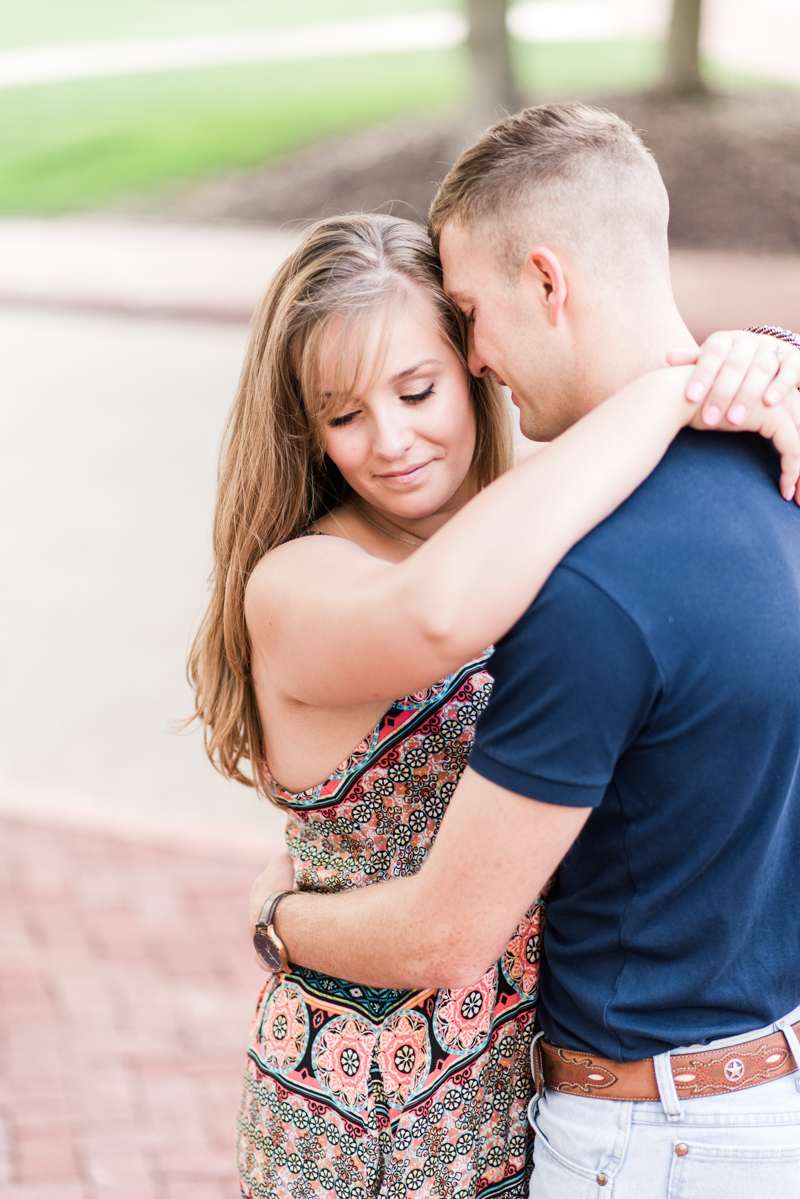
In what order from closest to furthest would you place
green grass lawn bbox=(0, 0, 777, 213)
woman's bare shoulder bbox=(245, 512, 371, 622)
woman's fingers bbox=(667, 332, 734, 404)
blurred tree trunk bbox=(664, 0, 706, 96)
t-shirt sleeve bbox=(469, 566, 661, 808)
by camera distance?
1. t-shirt sleeve bbox=(469, 566, 661, 808)
2. woman's fingers bbox=(667, 332, 734, 404)
3. woman's bare shoulder bbox=(245, 512, 371, 622)
4. blurred tree trunk bbox=(664, 0, 706, 96)
5. green grass lawn bbox=(0, 0, 777, 213)

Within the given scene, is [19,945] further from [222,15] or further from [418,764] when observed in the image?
[222,15]

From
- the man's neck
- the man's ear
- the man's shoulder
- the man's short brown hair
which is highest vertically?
the man's short brown hair

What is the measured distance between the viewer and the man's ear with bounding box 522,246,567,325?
1805 mm

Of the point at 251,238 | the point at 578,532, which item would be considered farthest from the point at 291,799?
the point at 251,238

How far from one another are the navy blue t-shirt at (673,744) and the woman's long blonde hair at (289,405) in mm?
666

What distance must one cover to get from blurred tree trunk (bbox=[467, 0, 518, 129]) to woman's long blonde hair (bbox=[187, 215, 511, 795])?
14.4m

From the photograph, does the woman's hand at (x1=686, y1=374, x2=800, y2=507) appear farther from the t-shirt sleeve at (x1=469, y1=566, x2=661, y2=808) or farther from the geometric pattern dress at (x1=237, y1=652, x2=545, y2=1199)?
the geometric pattern dress at (x1=237, y1=652, x2=545, y2=1199)

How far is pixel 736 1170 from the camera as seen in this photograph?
5.59ft

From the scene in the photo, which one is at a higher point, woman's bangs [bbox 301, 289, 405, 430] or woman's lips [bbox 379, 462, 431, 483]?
woman's bangs [bbox 301, 289, 405, 430]

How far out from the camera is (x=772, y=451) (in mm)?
1728

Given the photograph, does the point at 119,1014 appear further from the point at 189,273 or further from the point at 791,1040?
the point at 189,273

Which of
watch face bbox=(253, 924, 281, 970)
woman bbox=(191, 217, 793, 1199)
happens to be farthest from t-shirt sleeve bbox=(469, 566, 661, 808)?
watch face bbox=(253, 924, 281, 970)

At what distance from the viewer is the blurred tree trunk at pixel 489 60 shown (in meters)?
15.6

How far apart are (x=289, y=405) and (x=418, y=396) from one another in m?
0.22
